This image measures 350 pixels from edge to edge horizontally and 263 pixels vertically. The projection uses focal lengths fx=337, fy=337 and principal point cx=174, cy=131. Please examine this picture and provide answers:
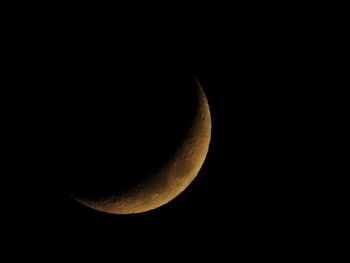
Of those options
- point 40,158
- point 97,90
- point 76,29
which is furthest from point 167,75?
point 40,158

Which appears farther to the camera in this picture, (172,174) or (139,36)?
(172,174)

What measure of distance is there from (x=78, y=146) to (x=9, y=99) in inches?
18.2

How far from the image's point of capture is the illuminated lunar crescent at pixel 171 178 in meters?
2.03

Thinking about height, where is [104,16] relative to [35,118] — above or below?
above

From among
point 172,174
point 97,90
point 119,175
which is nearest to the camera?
point 97,90

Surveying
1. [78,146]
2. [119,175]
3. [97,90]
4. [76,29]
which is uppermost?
[76,29]

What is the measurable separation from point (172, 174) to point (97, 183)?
44cm

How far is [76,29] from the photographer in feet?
6.04

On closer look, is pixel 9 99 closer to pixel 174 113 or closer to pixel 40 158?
pixel 40 158

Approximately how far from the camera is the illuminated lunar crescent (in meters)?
2.03

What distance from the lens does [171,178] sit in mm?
2055

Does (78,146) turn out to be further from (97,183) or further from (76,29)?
(76,29)

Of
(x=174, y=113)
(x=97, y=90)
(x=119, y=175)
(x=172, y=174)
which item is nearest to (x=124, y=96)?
(x=97, y=90)

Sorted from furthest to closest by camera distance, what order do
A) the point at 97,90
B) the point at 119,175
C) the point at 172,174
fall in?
the point at 172,174
the point at 119,175
the point at 97,90
